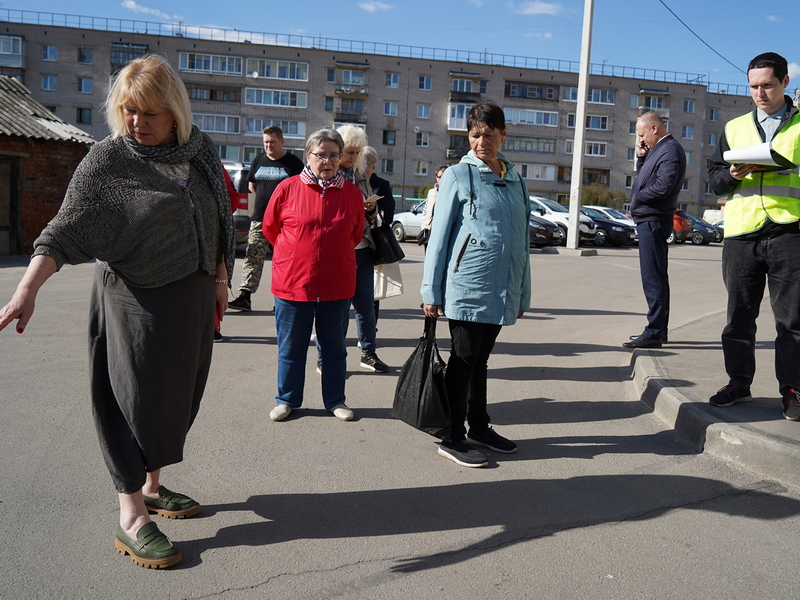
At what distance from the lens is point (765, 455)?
422cm

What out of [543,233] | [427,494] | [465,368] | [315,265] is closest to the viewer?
[427,494]

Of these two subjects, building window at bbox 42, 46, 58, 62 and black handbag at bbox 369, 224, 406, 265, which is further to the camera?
building window at bbox 42, 46, 58, 62

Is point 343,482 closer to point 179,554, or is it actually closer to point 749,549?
point 179,554

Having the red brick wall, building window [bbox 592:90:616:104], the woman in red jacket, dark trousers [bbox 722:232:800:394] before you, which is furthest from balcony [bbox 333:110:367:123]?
dark trousers [bbox 722:232:800:394]

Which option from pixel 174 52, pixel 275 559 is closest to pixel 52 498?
pixel 275 559

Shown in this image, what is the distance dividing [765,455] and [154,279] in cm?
353

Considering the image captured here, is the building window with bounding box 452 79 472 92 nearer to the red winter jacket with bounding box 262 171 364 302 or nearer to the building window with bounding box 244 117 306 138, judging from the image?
the building window with bounding box 244 117 306 138

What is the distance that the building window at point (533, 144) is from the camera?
231 ft

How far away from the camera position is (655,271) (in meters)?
7.26

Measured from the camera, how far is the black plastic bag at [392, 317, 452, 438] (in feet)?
14.1

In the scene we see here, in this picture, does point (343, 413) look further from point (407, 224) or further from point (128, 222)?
point (407, 224)

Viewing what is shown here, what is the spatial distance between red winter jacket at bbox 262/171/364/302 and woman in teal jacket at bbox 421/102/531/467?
3.24 feet

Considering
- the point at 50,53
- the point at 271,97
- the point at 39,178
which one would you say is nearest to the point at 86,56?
the point at 50,53

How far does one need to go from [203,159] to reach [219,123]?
65.1m
